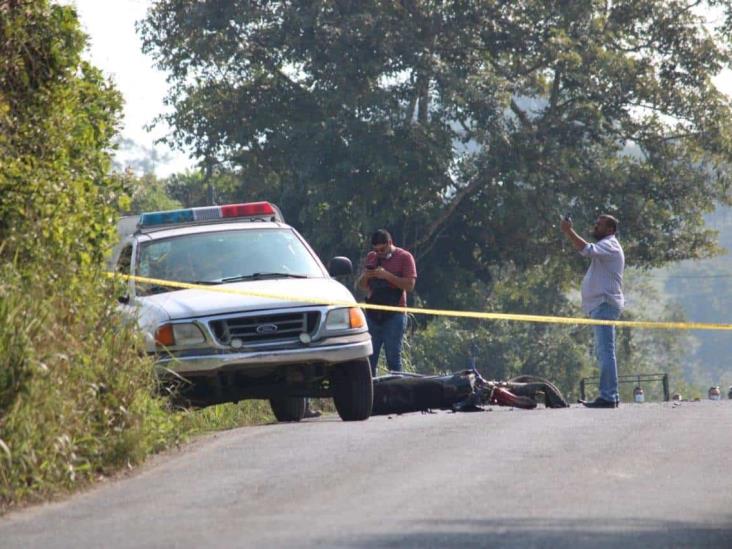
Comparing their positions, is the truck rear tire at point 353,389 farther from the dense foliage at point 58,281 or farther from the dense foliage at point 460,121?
the dense foliage at point 460,121

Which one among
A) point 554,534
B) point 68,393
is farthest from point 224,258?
point 554,534

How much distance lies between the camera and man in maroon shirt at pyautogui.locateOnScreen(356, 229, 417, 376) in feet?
53.0

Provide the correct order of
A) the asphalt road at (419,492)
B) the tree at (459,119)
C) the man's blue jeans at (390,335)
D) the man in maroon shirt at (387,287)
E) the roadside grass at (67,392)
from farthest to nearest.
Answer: the tree at (459,119) < the man's blue jeans at (390,335) < the man in maroon shirt at (387,287) < the roadside grass at (67,392) < the asphalt road at (419,492)

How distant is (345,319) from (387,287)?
141 inches

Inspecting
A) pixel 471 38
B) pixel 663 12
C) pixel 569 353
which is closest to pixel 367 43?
pixel 471 38

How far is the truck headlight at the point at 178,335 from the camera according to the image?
12086 millimetres

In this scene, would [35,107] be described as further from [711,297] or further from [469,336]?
[711,297]

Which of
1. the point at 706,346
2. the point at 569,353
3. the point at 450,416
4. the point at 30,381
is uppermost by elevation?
the point at 30,381

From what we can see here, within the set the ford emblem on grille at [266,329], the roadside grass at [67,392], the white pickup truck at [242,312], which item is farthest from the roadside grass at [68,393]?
the ford emblem on grille at [266,329]

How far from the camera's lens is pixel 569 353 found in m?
63.4

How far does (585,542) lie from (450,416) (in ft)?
21.9

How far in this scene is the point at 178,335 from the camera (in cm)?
1210

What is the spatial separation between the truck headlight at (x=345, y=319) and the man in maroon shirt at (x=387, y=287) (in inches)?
126

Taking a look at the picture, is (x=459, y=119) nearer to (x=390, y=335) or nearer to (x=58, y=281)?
(x=390, y=335)
